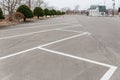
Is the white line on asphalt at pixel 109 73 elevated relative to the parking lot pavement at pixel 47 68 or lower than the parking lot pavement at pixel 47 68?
lower

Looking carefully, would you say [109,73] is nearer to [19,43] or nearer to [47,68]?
[47,68]

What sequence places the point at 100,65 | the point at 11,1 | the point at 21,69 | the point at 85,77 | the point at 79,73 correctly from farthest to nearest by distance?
1. the point at 11,1
2. the point at 100,65
3. the point at 21,69
4. the point at 79,73
5. the point at 85,77

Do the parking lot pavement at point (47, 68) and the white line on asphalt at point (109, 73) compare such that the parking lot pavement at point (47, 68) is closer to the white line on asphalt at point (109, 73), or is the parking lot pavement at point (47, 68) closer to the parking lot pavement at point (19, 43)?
the white line on asphalt at point (109, 73)

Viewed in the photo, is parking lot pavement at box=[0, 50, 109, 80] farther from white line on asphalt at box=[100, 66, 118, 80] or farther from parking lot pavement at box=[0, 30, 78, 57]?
parking lot pavement at box=[0, 30, 78, 57]

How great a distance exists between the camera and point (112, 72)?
550 cm

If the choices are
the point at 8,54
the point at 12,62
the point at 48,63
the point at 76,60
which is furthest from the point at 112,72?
the point at 8,54

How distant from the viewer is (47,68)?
19.4 feet

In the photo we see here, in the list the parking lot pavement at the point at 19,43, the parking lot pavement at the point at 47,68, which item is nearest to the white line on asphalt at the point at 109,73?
the parking lot pavement at the point at 47,68

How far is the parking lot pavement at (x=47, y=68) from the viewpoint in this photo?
512 cm

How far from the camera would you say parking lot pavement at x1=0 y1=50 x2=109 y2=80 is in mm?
5117

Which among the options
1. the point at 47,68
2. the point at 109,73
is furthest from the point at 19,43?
the point at 109,73

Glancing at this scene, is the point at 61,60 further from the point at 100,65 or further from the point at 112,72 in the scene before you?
the point at 112,72

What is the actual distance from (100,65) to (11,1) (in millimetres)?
34280

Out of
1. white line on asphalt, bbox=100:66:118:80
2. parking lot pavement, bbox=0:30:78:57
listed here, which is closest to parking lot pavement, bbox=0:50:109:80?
white line on asphalt, bbox=100:66:118:80
